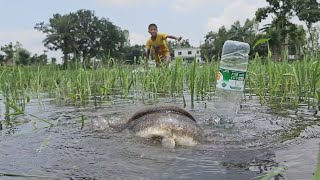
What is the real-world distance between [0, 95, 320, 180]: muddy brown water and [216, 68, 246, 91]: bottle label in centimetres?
41

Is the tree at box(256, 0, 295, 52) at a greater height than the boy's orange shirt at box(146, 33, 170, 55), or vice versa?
the tree at box(256, 0, 295, 52)

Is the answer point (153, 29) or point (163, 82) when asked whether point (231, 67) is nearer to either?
point (163, 82)

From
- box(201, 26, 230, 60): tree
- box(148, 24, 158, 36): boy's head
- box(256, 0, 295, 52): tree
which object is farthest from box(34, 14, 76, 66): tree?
box(148, 24, 158, 36): boy's head

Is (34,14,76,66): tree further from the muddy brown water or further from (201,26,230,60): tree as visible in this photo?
the muddy brown water

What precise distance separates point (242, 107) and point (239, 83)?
1540 millimetres

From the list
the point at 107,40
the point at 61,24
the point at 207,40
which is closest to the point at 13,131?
the point at 61,24

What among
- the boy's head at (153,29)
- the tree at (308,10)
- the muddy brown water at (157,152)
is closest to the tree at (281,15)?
the tree at (308,10)

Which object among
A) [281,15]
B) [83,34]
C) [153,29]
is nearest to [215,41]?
[83,34]

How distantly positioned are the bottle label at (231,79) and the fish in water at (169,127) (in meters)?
0.68

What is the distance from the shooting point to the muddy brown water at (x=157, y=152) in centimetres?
226

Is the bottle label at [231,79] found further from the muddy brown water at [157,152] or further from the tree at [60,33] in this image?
the tree at [60,33]

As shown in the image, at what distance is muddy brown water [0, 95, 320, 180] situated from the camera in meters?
2.26

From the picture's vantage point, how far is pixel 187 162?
8.13 feet

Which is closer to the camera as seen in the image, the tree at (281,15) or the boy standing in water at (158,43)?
the boy standing in water at (158,43)
